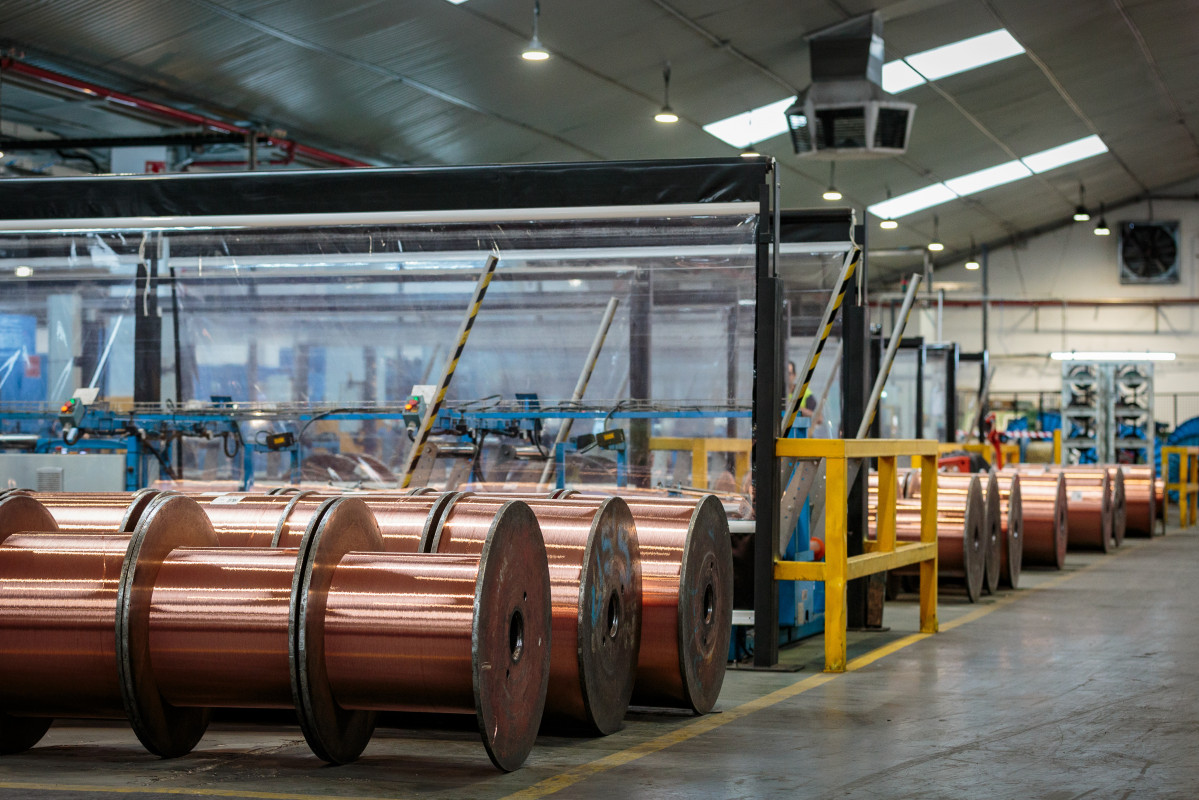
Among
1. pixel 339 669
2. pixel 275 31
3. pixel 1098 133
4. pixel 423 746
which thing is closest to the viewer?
pixel 339 669

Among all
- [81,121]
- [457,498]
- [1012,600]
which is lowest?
[1012,600]

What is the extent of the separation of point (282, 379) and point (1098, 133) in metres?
19.9

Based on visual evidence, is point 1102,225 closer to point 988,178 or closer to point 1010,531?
point 988,178

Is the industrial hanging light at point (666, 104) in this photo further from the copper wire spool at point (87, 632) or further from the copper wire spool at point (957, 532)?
the copper wire spool at point (87, 632)

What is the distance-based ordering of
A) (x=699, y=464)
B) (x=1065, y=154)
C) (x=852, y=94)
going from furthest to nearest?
(x=1065, y=154), (x=852, y=94), (x=699, y=464)

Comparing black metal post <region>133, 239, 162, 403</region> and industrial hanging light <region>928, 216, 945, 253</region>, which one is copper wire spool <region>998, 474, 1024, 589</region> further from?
industrial hanging light <region>928, 216, 945, 253</region>

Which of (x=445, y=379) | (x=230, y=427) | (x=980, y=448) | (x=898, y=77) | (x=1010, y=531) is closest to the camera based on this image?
(x=445, y=379)

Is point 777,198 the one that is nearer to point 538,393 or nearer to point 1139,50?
point 538,393

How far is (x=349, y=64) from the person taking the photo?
46.6ft

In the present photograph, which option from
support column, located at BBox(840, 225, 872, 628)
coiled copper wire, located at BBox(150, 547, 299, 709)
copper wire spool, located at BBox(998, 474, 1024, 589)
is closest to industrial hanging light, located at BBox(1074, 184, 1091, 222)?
copper wire spool, located at BBox(998, 474, 1024, 589)

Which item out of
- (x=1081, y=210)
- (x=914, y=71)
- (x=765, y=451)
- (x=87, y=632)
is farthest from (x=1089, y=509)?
(x=1081, y=210)

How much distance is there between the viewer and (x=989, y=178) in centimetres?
2667

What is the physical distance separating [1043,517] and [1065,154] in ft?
46.9

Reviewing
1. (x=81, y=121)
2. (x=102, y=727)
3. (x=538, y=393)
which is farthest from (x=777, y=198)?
(x=81, y=121)
